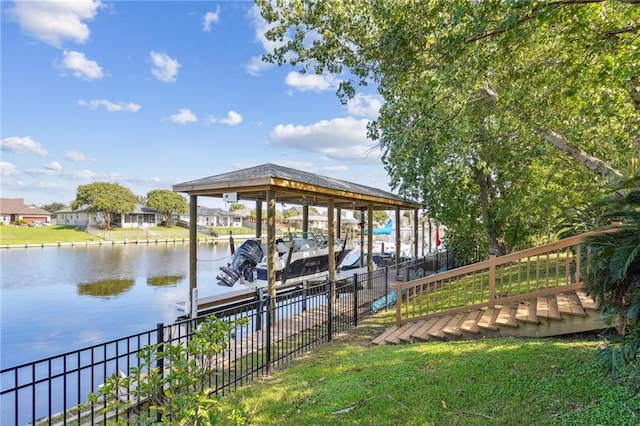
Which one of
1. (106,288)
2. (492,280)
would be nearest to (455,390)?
(492,280)

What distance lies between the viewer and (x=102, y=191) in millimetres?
49656

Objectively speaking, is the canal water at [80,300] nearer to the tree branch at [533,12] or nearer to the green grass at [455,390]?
the green grass at [455,390]

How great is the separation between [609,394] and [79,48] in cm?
2172

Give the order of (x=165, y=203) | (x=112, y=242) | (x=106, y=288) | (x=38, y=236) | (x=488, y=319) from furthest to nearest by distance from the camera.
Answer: (x=165, y=203) < (x=112, y=242) < (x=38, y=236) < (x=106, y=288) < (x=488, y=319)

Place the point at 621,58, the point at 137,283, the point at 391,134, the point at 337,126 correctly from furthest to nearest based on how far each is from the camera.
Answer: the point at 337,126 < the point at 137,283 < the point at 391,134 < the point at 621,58

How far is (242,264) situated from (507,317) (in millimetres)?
6556

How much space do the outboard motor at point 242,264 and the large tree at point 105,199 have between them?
46132 millimetres

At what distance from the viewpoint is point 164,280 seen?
17.5 meters

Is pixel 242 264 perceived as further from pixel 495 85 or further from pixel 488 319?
pixel 495 85

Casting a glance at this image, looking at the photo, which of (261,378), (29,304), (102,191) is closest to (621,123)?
(261,378)

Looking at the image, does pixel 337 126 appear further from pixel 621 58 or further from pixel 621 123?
pixel 621 58

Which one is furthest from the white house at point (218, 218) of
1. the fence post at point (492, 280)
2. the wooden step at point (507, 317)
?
the wooden step at point (507, 317)

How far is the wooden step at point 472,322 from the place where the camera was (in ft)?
18.5

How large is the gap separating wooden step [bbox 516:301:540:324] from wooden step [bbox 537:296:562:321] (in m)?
0.09
